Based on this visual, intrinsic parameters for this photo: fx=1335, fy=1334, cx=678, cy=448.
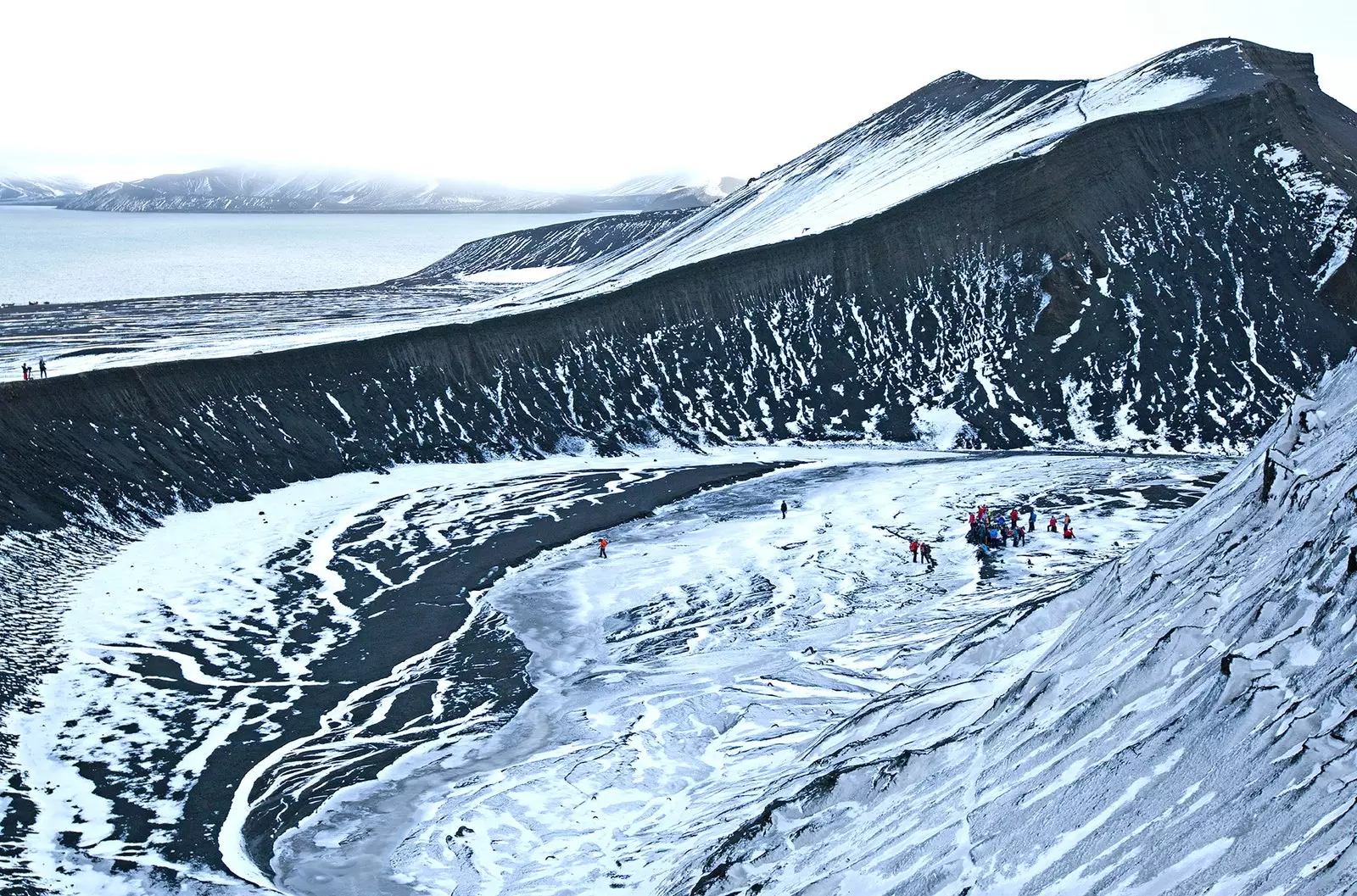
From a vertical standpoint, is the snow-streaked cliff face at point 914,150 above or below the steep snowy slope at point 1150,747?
above

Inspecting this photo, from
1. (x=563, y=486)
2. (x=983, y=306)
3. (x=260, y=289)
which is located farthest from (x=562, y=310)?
(x=260, y=289)

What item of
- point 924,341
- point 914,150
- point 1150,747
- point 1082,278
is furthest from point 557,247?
point 1150,747

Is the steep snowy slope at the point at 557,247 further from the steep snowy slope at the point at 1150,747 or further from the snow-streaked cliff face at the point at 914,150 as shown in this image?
the steep snowy slope at the point at 1150,747

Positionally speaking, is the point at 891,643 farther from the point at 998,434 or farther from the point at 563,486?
the point at 998,434

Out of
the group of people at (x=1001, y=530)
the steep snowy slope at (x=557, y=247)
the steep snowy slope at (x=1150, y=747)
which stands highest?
the steep snowy slope at (x=557, y=247)

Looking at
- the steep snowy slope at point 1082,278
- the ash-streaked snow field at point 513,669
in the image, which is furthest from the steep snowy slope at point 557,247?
the ash-streaked snow field at point 513,669

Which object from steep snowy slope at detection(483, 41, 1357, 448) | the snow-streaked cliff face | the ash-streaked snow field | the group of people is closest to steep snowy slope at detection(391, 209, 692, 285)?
the snow-streaked cliff face
